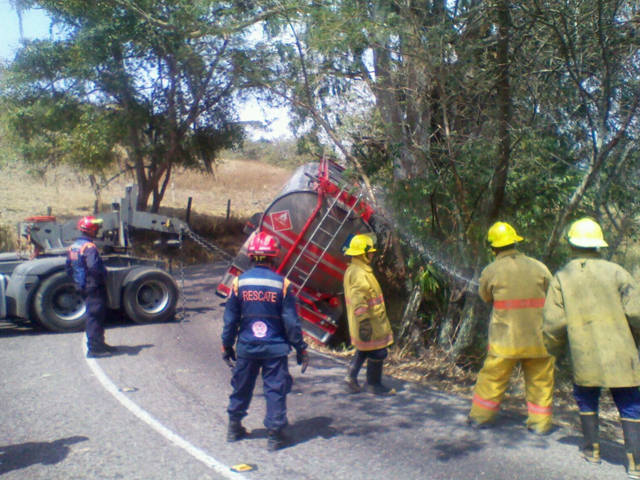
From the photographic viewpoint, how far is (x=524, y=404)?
6250 millimetres

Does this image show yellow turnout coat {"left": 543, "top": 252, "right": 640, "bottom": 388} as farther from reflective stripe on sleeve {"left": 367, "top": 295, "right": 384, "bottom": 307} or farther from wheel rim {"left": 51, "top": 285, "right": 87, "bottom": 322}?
wheel rim {"left": 51, "top": 285, "right": 87, "bottom": 322}

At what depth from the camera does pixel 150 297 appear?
1003cm

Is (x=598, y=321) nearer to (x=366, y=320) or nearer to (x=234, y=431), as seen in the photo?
(x=366, y=320)

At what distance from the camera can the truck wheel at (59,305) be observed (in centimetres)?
891

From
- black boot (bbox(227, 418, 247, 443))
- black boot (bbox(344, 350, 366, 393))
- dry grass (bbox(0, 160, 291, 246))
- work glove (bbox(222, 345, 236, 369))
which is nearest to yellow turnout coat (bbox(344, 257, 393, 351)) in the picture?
black boot (bbox(344, 350, 366, 393))

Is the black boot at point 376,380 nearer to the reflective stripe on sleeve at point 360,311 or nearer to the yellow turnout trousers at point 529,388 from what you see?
the reflective stripe on sleeve at point 360,311

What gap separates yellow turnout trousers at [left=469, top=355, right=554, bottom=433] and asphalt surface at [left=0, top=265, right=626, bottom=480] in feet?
0.44

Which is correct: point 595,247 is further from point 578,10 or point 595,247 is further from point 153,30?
point 153,30

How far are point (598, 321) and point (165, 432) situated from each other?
11.4 feet

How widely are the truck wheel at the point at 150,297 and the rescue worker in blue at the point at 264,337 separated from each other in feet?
17.4

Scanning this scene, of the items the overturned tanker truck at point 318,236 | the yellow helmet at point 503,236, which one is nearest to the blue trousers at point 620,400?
the yellow helmet at point 503,236

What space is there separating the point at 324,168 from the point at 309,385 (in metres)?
3.51

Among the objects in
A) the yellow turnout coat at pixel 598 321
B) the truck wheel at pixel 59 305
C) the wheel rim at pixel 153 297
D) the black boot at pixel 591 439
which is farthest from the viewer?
the wheel rim at pixel 153 297

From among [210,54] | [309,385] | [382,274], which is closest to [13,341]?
[309,385]
